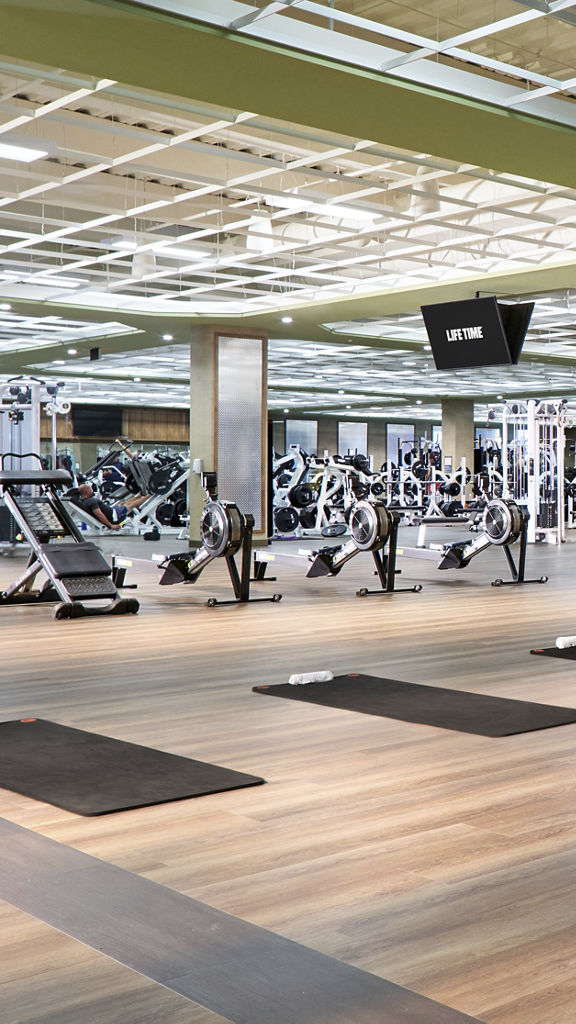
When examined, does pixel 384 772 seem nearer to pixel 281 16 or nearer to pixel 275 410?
pixel 281 16

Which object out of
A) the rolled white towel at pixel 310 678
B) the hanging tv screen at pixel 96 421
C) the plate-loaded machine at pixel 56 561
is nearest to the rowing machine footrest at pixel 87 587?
the plate-loaded machine at pixel 56 561

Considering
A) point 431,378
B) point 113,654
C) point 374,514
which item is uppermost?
point 431,378

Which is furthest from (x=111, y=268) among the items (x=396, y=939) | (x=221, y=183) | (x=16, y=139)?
(x=396, y=939)

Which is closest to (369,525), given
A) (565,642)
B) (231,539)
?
(231,539)

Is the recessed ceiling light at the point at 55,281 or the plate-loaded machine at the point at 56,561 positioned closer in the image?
the plate-loaded machine at the point at 56,561

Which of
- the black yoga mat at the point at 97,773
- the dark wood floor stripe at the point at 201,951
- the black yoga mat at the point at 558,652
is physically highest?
the dark wood floor stripe at the point at 201,951

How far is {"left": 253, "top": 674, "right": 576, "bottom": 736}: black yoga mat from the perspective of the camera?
15.0ft

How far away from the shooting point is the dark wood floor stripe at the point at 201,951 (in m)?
2.08

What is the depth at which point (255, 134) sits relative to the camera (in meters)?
7.77

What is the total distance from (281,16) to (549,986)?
4549 mm

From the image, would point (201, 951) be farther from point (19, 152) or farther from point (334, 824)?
point (19, 152)

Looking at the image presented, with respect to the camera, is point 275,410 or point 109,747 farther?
point 275,410

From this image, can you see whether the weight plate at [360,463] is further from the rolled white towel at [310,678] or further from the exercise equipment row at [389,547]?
the rolled white towel at [310,678]

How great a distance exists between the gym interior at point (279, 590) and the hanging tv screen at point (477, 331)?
0.14 feet
